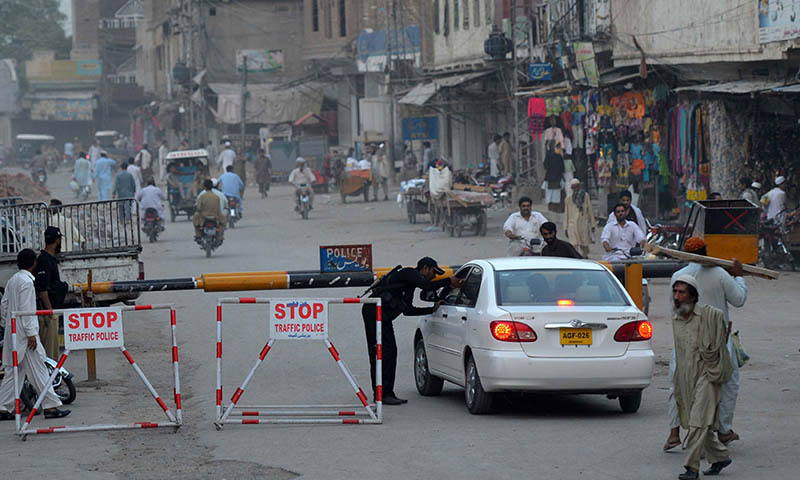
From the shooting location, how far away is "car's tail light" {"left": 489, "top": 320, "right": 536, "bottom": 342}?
9750mm

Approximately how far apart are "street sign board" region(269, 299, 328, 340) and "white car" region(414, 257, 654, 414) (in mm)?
1277

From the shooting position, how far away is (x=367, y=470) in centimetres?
826

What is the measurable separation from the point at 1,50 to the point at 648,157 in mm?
104812

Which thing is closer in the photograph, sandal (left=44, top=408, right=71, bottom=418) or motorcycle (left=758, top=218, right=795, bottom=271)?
sandal (left=44, top=408, right=71, bottom=418)

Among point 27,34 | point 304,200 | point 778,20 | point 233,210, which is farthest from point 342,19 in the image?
point 27,34

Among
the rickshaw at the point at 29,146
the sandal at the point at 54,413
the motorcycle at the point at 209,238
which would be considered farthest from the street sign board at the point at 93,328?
the rickshaw at the point at 29,146

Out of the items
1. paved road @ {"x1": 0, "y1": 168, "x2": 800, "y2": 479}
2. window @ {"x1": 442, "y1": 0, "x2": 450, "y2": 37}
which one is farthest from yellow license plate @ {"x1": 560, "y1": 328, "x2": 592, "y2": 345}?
window @ {"x1": 442, "y1": 0, "x2": 450, "y2": 37}

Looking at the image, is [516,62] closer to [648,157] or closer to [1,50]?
[648,157]

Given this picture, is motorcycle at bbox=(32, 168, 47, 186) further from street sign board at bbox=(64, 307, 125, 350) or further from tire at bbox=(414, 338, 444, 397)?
street sign board at bbox=(64, 307, 125, 350)

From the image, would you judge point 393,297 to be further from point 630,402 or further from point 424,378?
point 630,402

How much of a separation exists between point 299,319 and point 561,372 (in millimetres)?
2158

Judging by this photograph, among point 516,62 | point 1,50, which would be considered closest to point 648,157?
point 516,62

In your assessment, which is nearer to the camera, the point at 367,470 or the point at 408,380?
the point at 367,470

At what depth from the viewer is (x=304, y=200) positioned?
35.4 m
